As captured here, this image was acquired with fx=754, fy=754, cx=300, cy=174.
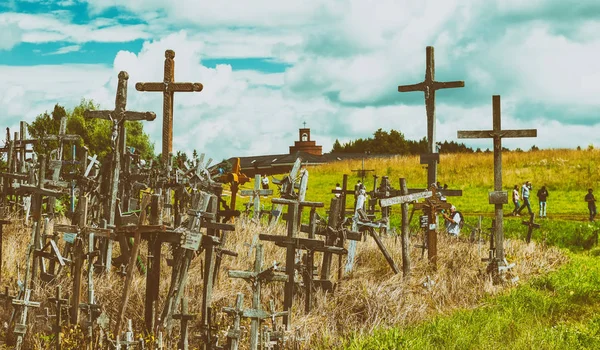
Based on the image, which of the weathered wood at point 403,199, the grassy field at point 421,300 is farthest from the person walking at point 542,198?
the weathered wood at point 403,199

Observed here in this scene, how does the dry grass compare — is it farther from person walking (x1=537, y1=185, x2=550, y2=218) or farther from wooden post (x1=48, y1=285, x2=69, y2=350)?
person walking (x1=537, y1=185, x2=550, y2=218)

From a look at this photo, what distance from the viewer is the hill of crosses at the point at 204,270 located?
9.62 meters

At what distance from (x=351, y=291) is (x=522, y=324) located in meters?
2.65

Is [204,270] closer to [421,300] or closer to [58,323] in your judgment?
[58,323]

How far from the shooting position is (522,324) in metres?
11.5

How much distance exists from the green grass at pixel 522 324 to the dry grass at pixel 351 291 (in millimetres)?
539

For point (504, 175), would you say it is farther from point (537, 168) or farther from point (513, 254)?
point (513, 254)

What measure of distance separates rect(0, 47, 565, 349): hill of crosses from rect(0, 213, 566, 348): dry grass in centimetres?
3

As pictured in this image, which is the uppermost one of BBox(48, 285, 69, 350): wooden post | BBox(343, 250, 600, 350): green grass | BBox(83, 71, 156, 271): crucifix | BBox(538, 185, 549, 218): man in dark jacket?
BBox(83, 71, 156, 271): crucifix

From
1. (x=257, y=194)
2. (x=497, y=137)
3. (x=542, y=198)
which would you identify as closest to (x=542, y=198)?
(x=542, y=198)

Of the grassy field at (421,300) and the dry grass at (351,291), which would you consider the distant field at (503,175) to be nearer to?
the grassy field at (421,300)

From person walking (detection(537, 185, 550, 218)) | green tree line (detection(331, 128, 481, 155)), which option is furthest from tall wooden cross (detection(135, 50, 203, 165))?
green tree line (detection(331, 128, 481, 155))

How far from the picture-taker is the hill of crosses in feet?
31.6

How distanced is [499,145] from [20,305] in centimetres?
1046
